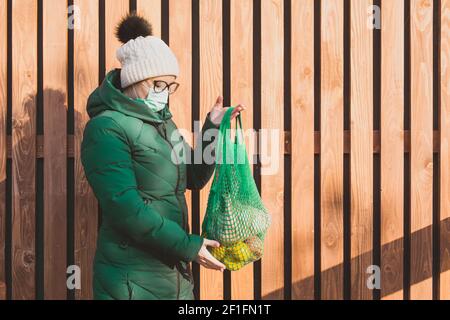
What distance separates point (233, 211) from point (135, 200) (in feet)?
1.55

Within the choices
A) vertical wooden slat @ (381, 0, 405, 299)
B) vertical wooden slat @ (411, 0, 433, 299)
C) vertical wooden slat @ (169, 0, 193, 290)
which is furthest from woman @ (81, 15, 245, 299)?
vertical wooden slat @ (411, 0, 433, 299)

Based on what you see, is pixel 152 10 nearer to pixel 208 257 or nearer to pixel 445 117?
pixel 208 257

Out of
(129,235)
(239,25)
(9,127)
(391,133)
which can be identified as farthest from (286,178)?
(9,127)

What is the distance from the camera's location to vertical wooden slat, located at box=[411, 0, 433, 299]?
351cm

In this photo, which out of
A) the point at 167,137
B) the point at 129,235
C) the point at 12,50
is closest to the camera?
the point at 129,235

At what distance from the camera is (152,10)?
3.36 metres

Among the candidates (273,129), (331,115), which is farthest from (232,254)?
(331,115)

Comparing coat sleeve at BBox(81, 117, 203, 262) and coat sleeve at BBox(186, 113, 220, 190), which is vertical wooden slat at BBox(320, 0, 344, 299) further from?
coat sleeve at BBox(81, 117, 203, 262)

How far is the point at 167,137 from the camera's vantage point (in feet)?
8.47

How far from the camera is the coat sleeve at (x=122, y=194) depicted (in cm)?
232

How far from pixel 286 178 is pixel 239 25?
93cm

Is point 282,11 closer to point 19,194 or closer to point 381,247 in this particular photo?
point 381,247

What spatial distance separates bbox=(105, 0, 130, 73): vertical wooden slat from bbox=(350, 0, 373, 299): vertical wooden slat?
4.35 ft

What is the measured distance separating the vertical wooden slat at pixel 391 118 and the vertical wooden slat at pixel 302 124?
1.41 feet
